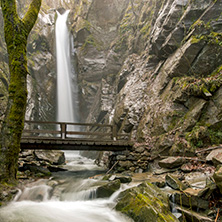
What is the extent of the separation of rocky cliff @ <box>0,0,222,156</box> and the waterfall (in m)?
Result: 1.04

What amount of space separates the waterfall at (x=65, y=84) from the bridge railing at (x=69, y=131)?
2.08 m

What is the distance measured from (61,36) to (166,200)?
3017 centimetres

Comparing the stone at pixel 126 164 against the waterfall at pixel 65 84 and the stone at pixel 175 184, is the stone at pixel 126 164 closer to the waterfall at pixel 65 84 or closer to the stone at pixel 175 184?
the stone at pixel 175 184

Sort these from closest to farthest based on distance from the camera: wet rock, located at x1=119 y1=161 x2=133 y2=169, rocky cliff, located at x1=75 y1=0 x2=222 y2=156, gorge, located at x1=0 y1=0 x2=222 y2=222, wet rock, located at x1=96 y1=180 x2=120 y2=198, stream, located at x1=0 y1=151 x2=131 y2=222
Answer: stream, located at x1=0 y1=151 x2=131 y2=222
wet rock, located at x1=96 y1=180 x2=120 y2=198
gorge, located at x1=0 y1=0 x2=222 y2=222
rocky cliff, located at x1=75 y1=0 x2=222 y2=156
wet rock, located at x1=119 y1=161 x2=133 y2=169

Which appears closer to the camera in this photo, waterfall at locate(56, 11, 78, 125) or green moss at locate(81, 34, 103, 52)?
waterfall at locate(56, 11, 78, 125)

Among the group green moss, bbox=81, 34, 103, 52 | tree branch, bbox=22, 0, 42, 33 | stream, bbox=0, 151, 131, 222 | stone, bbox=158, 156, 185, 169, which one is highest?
green moss, bbox=81, 34, 103, 52

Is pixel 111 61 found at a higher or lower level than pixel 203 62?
higher

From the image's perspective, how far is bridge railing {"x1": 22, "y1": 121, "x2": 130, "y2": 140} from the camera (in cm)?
1017

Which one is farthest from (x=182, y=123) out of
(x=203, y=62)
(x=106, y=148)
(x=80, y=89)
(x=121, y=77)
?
(x=80, y=89)

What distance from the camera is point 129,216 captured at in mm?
3791

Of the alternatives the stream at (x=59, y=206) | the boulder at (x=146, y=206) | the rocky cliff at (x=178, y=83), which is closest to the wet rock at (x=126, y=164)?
the rocky cliff at (x=178, y=83)

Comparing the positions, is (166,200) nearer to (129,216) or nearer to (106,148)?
(129,216)

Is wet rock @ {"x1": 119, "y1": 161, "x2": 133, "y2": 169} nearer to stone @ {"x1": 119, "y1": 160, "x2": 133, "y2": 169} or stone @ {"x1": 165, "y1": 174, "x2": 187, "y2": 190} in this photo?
stone @ {"x1": 119, "y1": 160, "x2": 133, "y2": 169}

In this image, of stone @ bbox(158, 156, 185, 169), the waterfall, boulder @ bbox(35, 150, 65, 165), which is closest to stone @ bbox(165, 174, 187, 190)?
stone @ bbox(158, 156, 185, 169)
